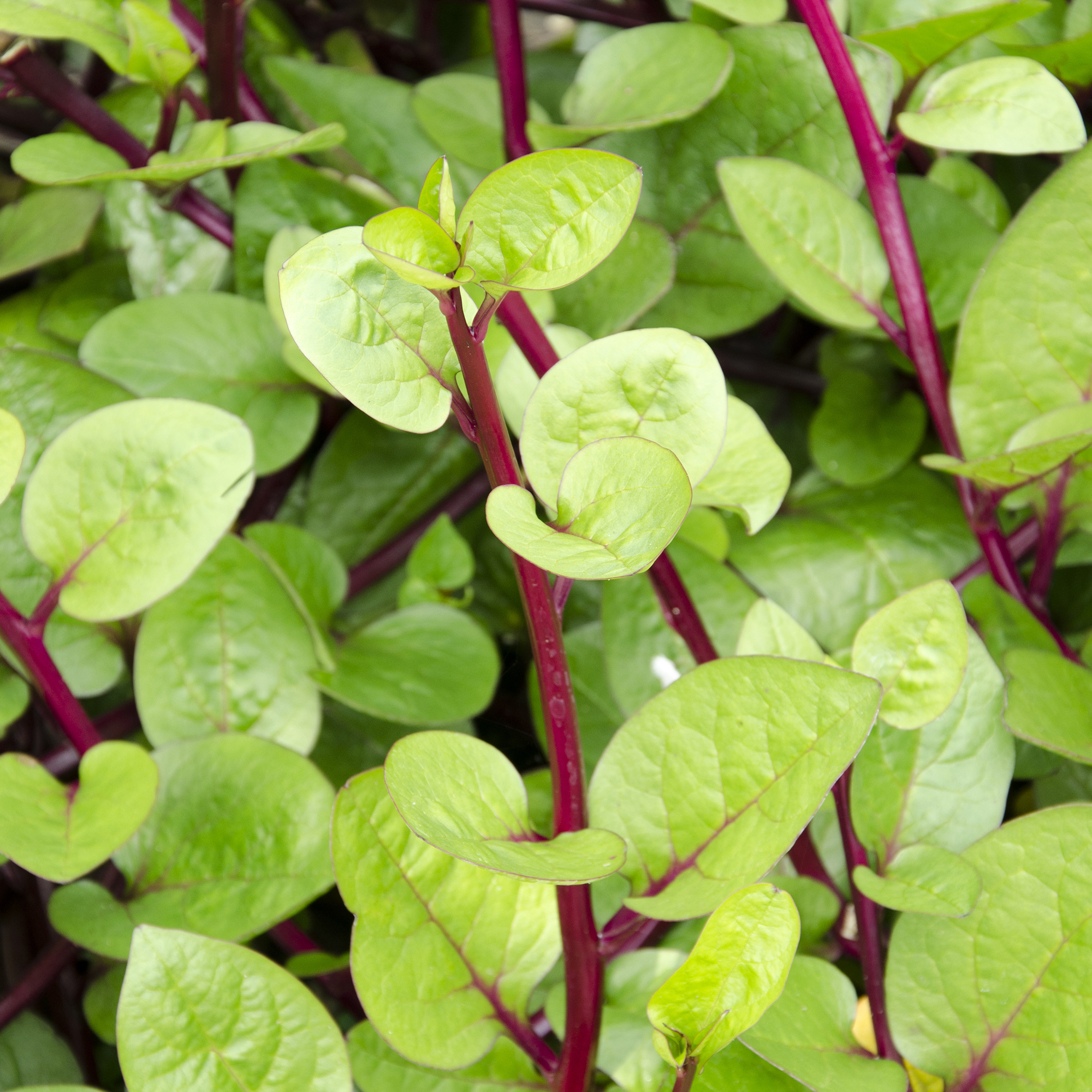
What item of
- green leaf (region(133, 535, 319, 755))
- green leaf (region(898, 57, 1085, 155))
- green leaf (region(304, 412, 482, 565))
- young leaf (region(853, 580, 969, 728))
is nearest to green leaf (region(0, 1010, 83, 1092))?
green leaf (region(133, 535, 319, 755))

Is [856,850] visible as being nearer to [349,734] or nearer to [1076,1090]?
[1076,1090]

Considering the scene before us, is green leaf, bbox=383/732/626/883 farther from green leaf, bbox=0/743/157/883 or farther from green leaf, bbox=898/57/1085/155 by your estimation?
green leaf, bbox=898/57/1085/155

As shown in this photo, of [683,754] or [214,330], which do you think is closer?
[683,754]

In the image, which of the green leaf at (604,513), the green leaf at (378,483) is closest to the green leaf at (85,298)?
the green leaf at (378,483)

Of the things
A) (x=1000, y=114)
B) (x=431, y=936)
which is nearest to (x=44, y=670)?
(x=431, y=936)

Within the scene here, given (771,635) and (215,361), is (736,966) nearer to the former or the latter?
(771,635)

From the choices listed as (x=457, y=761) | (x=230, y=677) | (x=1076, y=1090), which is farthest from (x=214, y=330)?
(x=1076, y=1090)

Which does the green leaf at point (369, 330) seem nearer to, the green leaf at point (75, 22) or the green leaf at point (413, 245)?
the green leaf at point (413, 245)
